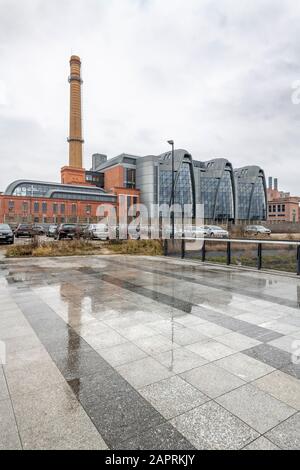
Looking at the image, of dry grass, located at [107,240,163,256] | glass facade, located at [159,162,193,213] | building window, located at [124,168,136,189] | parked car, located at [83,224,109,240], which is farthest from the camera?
building window, located at [124,168,136,189]

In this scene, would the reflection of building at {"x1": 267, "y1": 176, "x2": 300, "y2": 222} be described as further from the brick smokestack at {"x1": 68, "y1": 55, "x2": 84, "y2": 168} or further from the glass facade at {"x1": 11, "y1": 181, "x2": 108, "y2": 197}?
the brick smokestack at {"x1": 68, "y1": 55, "x2": 84, "y2": 168}

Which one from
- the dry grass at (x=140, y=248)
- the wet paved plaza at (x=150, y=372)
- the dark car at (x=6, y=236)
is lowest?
the wet paved plaza at (x=150, y=372)

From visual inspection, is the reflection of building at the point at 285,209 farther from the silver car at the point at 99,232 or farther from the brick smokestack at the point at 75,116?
the silver car at the point at 99,232

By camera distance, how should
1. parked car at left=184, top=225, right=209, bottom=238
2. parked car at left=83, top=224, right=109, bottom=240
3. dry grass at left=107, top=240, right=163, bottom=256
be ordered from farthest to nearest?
parked car at left=83, top=224, right=109, bottom=240 → parked car at left=184, top=225, right=209, bottom=238 → dry grass at left=107, top=240, right=163, bottom=256

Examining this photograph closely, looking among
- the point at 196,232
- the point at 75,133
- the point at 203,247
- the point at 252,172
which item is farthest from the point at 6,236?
the point at 252,172

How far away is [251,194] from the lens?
91125mm

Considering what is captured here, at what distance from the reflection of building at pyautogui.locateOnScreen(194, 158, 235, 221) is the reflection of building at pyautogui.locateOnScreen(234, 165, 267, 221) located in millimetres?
3643

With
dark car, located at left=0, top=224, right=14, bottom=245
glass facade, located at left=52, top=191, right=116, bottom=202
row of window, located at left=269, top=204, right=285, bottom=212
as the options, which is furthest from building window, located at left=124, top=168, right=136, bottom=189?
row of window, located at left=269, top=204, right=285, bottom=212

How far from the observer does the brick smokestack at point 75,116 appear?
71625 mm

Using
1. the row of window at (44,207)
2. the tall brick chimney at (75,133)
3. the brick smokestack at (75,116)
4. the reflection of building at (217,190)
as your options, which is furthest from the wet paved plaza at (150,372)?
the reflection of building at (217,190)

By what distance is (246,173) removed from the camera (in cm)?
9369

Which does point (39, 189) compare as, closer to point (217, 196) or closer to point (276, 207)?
point (217, 196)

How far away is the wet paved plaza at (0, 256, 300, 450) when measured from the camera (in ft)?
7.22

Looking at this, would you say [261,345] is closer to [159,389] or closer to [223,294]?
[159,389]
